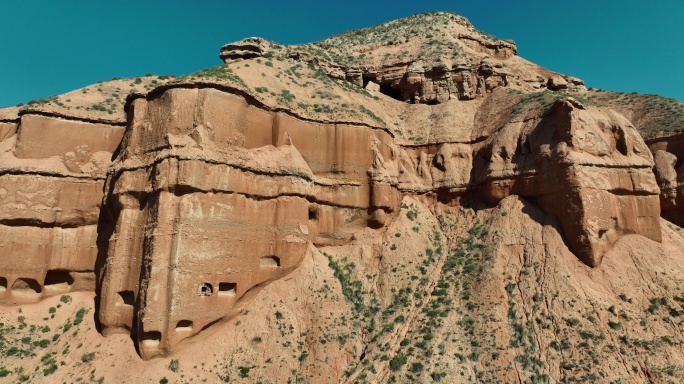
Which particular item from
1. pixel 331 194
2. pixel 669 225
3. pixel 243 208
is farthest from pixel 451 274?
pixel 669 225

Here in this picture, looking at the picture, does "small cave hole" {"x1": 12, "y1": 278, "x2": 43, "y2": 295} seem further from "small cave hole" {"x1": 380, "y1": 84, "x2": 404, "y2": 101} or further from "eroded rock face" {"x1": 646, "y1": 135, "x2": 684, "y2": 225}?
"eroded rock face" {"x1": 646, "y1": 135, "x2": 684, "y2": 225}

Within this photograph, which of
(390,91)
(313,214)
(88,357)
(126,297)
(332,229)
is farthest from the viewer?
(390,91)

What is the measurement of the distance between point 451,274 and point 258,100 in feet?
52.1

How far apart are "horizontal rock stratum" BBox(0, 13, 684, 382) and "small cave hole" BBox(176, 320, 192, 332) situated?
0.25 ft

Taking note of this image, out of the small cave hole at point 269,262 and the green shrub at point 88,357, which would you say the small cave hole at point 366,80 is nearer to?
the small cave hole at point 269,262

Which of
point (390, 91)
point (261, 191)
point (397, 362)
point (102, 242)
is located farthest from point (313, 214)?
point (390, 91)

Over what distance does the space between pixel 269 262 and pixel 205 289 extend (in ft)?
13.0

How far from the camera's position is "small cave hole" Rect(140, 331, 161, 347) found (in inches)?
811

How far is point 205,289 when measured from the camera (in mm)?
22109

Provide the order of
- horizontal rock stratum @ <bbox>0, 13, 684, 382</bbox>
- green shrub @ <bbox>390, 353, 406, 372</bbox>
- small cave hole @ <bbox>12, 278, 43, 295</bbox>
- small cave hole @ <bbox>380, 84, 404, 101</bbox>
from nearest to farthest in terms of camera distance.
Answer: green shrub @ <bbox>390, 353, 406, 372</bbox> < horizontal rock stratum @ <bbox>0, 13, 684, 382</bbox> < small cave hole @ <bbox>12, 278, 43, 295</bbox> < small cave hole @ <bbox>380, 84, 404, 101</bbox>

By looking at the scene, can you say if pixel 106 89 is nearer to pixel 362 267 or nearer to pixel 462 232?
pixel 362 267

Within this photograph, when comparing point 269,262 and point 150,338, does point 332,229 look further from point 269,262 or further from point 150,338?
point 150,338

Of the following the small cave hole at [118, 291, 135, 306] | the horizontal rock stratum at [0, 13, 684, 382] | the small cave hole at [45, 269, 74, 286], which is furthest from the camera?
the small cave hole at [45, 269, 74, 286]


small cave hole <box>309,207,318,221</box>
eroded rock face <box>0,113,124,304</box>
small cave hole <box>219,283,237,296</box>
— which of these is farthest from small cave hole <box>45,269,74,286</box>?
small cave hole <box>309,207,318,221</box>
